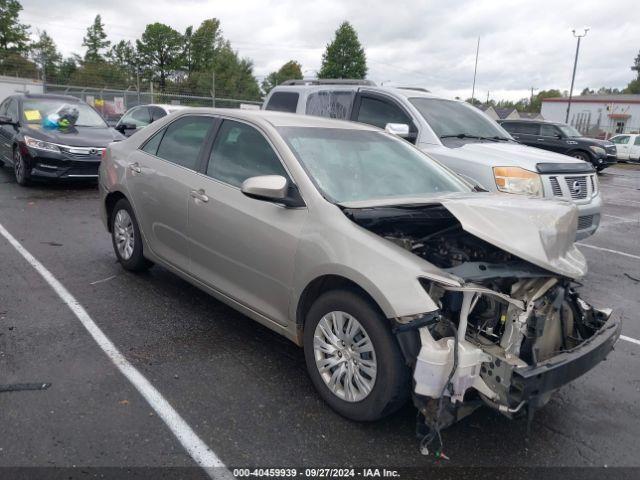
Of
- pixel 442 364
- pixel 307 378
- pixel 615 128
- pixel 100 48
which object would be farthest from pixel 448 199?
pixel 100 48

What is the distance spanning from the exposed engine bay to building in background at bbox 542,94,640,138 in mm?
67054

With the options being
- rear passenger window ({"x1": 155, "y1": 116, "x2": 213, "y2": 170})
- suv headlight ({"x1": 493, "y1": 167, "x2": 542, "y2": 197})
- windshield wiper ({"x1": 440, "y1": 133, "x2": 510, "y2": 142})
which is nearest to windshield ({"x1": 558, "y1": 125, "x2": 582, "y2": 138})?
windshield wiper ({"x1": 440, "y1": 133, "x2": 510, "y2": 142})

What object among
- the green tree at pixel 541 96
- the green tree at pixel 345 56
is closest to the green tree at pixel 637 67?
the green tree at pixel 541 96

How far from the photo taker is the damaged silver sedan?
2.68m

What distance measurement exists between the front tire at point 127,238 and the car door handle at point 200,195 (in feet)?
3.58

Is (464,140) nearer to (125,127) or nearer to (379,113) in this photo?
(379,113)

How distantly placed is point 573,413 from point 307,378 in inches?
65.7

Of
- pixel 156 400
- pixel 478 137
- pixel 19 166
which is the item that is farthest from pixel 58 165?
pixel 156 400

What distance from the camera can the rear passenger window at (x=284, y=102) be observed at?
28.0 feet

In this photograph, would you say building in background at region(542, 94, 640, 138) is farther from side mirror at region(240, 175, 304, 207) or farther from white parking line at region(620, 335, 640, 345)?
side mirror at region(240, 175, 304, 207)

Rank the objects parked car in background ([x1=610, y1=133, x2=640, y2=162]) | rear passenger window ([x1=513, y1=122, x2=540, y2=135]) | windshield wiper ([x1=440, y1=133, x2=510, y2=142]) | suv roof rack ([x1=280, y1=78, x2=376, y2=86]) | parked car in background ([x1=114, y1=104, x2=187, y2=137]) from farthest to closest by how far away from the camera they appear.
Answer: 1. parked car in background ([x1=610, y1=133, x2=640, y2=162])
2. rear passenger window ([x1=513, y1=122, x2=540, y2=135])
3. parked car in background ([x1=114, y1=104, x2=187, y2=137])
4. suv roof rack ([x1=280, y1=78, x2=376, y2=86])
5. windshield wiper ([x1=440, y1=133, x2=510, y2=142])

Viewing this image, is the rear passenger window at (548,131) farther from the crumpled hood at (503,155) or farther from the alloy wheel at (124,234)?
the alloy wheel at (124,234)

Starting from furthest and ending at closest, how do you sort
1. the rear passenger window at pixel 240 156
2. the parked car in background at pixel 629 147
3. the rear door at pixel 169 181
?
the parked car in background at pixel 629 147
the rear door at pixel 169 181
the rear passenger window at pixel 240 156

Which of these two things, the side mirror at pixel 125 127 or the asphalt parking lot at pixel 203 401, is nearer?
the asphalt parking lot at pixel 203 401
